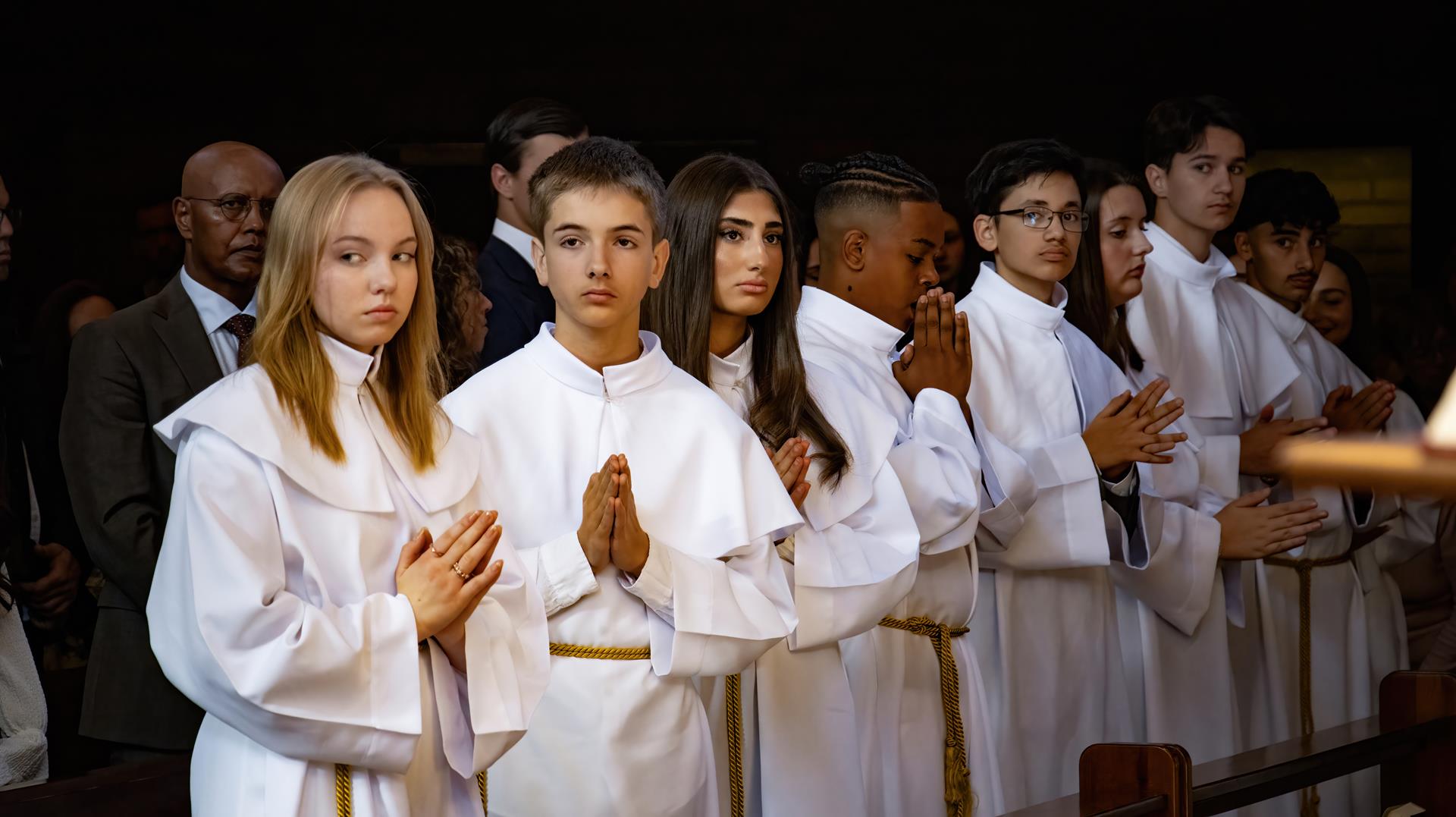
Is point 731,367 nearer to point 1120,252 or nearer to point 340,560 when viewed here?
point 340,560

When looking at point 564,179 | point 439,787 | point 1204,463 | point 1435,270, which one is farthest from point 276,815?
point 1435,270

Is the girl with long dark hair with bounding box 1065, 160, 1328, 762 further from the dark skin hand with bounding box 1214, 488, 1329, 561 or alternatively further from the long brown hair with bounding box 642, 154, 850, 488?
the long brown hair with bounding box 642, 154, 850, 488

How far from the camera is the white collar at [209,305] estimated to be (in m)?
3.84

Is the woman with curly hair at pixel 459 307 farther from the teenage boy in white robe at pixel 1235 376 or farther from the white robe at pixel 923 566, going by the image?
the teenage boy in white robe at pixel 1235 376

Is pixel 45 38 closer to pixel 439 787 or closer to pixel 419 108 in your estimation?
pixel 419 108

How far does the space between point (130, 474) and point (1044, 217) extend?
109 inches

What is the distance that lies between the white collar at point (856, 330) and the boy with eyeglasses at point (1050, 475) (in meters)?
0.52

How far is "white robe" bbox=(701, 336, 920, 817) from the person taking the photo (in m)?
3.68

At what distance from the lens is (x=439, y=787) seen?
271cm

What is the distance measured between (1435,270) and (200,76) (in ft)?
19.8

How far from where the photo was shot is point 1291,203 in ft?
20.9

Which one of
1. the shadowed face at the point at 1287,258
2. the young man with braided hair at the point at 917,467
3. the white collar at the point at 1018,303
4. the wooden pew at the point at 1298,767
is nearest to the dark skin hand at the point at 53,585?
the young man with braided hair at the point at 917,467

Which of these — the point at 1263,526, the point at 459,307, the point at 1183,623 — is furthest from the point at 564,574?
the point at 1263,526

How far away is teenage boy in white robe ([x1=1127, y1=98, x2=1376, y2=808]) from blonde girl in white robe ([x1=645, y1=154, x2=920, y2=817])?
88.2 inches
